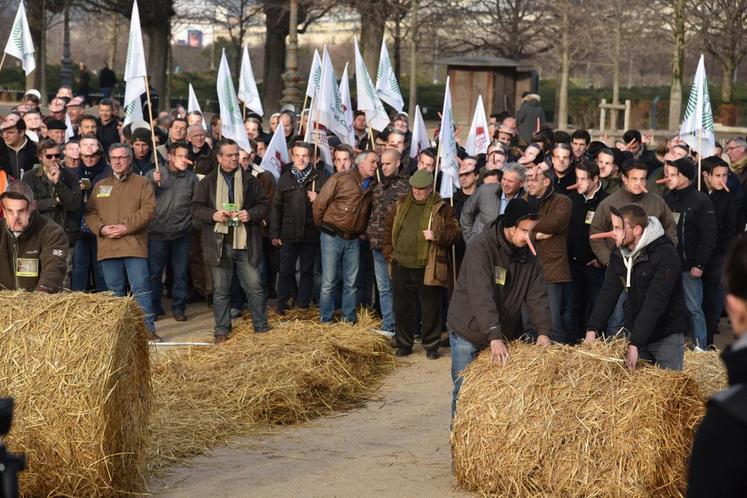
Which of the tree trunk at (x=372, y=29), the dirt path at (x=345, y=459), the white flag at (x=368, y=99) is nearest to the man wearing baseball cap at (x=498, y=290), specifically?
the dirt path at (x=345, y=459)

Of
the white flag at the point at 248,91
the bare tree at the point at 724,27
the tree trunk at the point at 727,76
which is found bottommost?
the white flag at the point at 248,91

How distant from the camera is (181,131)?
1539 cm

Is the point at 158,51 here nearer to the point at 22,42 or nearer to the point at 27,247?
the point at 22,42

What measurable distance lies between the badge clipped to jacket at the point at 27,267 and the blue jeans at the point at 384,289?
4710 millimetres

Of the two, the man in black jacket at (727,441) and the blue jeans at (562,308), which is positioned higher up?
the man in black jacket at (727,441)

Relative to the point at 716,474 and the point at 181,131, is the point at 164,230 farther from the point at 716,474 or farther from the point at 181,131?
the point at 716,474

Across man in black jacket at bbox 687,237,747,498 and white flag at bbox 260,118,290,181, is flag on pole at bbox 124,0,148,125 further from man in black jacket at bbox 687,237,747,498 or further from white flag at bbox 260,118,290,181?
man in black jacket at bbox 687,237,747,498

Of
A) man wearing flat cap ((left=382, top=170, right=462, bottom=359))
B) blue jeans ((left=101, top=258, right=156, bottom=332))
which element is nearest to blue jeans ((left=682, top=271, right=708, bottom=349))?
man wearing flat cap ((left=382, top=170, right=462, bottom=359))

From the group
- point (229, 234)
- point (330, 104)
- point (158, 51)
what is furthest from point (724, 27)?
point (229, 234)

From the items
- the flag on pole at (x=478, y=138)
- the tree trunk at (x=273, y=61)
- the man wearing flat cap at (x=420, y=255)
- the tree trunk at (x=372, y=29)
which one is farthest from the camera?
the tree trunk at (x=273, y=61)

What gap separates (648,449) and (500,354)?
1.13 meters

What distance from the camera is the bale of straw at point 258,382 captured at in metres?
9.49

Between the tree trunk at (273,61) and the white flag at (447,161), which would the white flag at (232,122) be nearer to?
the white flag at (447,161)

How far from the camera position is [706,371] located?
9.10 metres
